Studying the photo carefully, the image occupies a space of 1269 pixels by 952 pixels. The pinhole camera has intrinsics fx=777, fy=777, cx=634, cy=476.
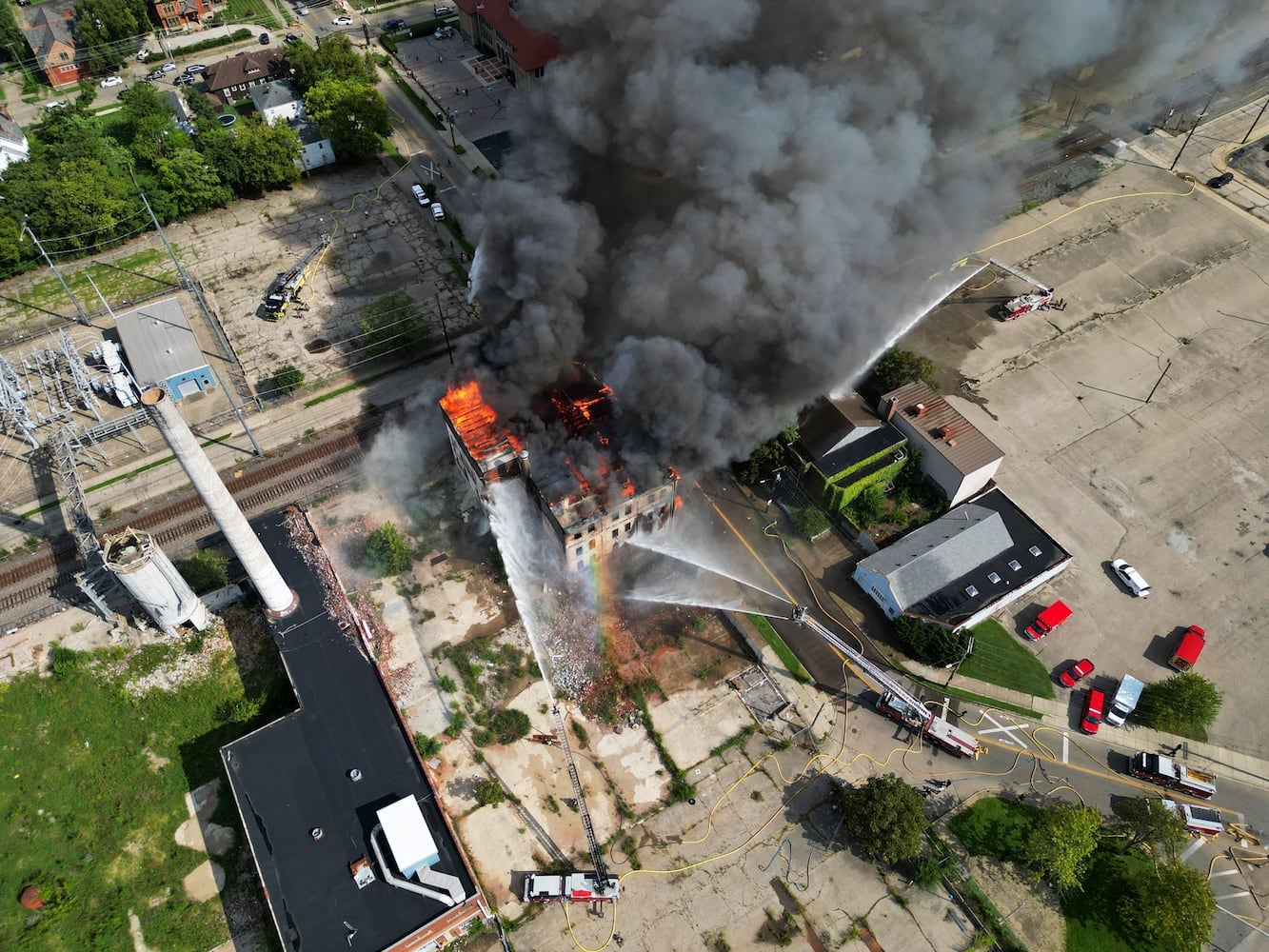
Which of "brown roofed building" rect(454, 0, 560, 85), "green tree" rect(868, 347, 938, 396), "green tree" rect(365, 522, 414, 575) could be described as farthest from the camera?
"brown roofed building" rect(454, 0, 560, 85)

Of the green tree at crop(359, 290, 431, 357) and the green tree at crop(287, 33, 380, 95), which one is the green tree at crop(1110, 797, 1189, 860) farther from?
the green tree at crop(287, 33, 380, 95)

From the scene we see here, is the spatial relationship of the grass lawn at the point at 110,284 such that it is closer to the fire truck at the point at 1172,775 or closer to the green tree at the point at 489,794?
the green tree at the point at 489,794

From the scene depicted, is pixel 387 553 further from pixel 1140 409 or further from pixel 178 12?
pixel 178 12

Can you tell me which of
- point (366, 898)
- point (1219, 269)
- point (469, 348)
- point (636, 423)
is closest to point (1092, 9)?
point (1219, 269)

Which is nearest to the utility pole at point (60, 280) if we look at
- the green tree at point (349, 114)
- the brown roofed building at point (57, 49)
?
the green tree at point (349, 114)

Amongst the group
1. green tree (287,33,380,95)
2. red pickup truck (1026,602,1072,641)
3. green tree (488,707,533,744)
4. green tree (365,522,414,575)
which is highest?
green tree (287,33,380,95)

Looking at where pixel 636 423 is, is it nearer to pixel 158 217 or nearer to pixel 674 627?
pixel 674 627

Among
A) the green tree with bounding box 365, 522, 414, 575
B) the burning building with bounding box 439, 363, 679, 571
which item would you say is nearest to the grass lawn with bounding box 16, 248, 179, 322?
the green tree with bounding box 365, 522, 414, 575

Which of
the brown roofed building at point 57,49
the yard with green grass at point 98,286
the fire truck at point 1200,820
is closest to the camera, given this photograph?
the fire truck at point 1200,820
